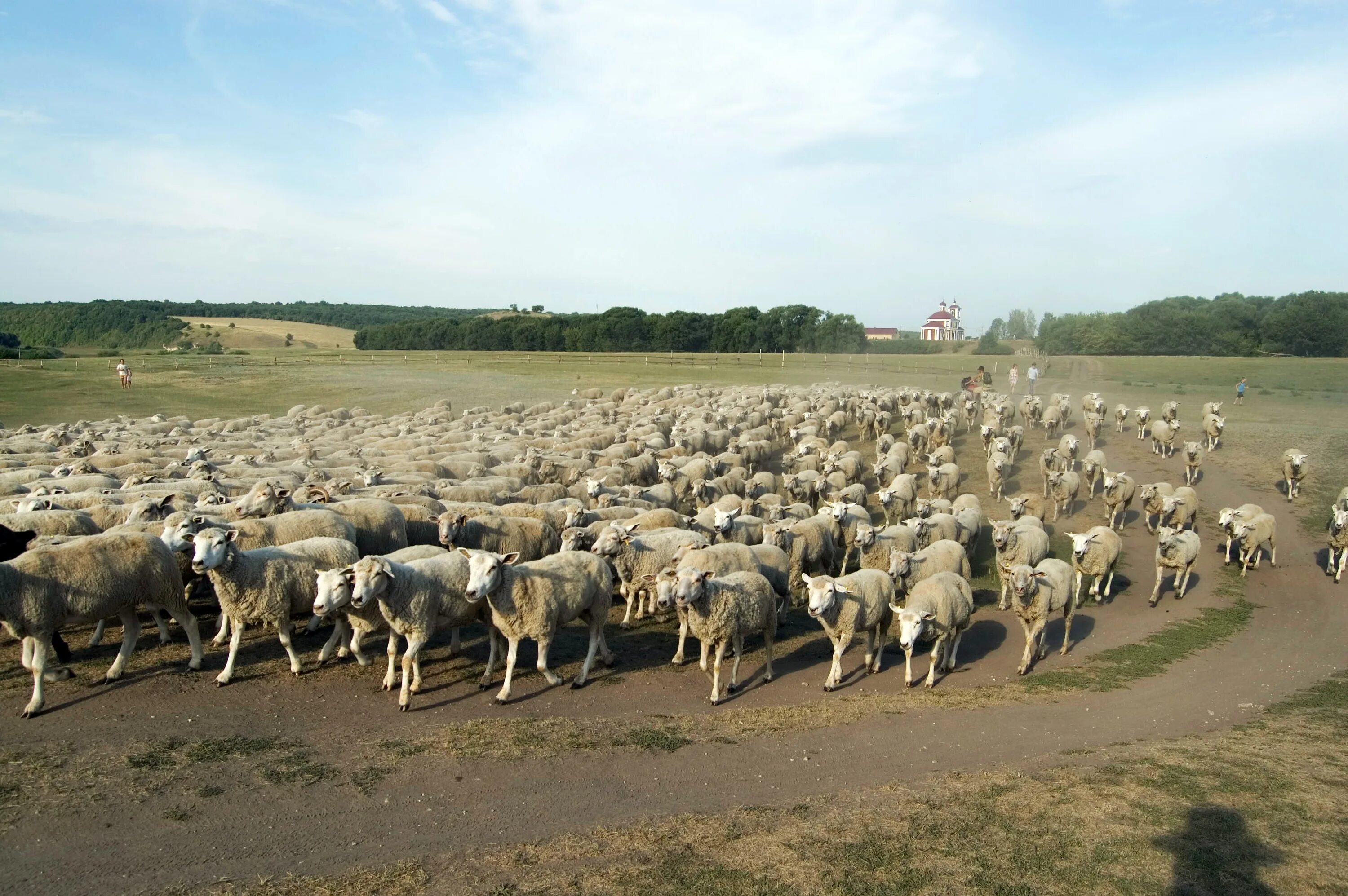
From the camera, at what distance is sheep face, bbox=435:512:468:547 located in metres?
14.2

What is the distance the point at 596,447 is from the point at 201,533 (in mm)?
18657

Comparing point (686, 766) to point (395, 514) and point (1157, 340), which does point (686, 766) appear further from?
point (1157, 340)

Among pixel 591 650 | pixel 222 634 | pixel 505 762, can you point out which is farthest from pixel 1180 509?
pixel 222 634

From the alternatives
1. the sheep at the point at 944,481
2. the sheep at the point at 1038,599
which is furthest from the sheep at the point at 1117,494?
the sheep at the point at 1038,599

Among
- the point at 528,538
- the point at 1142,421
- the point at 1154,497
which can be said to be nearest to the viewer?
the point at 528,538

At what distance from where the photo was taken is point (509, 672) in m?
11.3

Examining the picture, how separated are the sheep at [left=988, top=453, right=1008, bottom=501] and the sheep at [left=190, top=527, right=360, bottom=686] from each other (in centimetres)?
2177

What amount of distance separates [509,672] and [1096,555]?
41.1 ft

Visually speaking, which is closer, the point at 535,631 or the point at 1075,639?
the point at 535,631

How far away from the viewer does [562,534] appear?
15.2 meters

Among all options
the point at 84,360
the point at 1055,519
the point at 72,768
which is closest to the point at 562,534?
the point at 72,768

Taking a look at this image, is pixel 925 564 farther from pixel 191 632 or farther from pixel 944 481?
pixel 191 632

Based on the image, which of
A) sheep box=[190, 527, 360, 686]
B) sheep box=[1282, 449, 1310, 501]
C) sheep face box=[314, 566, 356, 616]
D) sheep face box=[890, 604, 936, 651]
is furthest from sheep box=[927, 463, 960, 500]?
sheep face box=[314, 566, 356, 616]

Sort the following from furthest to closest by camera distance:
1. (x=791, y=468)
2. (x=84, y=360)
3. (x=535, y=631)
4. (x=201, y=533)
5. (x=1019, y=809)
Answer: (x=84, y=360) < (x=791, y=468) < (x=535, y=631) < (x=201, y=533) < (x=1019, y=809)
